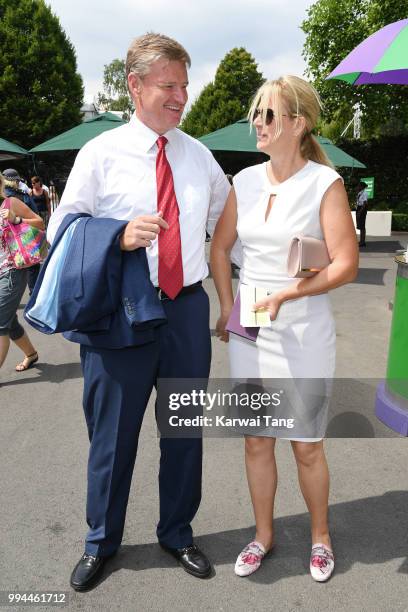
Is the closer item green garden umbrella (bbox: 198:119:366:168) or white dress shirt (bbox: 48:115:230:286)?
white dress shirt (bbox: 48:115:230:286)

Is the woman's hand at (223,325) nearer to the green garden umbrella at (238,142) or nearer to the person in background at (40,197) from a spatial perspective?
the green garden umbrella at (238,142)

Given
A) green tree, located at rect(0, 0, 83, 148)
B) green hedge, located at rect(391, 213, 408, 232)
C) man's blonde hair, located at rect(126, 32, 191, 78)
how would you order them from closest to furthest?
man's blonde hair, located at rect(126, 32, 191, 78) < green hedge, located at rect(391, 213, 408, 232) < green tree, located at rect(0, 0, 83, 148)

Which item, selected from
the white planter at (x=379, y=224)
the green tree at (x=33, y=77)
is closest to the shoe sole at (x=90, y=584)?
the white planter at (x=379, y=224)

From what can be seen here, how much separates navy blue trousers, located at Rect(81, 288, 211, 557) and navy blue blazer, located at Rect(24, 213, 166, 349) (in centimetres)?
16

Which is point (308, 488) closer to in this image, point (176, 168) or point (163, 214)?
point (163, 214)

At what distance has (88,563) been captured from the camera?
2.44 m

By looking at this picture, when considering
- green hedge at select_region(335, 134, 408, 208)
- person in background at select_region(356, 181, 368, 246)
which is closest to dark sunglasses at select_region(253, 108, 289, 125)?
person in background at select_region(356, 181, 368, 246)

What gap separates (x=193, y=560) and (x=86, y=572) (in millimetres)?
449

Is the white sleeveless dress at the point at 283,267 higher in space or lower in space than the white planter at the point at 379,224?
higher

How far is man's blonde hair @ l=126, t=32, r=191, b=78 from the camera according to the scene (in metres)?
2.17

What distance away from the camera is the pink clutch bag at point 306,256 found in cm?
208

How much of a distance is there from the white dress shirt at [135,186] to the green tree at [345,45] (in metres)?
17.6

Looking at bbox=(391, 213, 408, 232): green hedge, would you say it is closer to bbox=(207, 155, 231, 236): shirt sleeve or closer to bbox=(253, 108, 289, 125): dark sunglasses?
bbox=(207, 155, 231, 236): shirt sleeve

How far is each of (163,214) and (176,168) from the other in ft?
0.78
